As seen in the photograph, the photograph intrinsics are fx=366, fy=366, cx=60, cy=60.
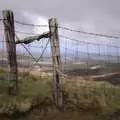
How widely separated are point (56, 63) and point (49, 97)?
41.0 inches

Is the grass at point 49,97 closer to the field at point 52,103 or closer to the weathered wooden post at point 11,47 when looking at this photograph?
the field at point 52,103

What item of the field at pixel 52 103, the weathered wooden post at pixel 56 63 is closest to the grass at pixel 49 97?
the field at pixel 52 103

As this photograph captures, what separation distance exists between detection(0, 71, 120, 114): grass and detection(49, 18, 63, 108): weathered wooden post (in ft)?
0.75

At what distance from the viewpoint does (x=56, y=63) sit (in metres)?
10.7

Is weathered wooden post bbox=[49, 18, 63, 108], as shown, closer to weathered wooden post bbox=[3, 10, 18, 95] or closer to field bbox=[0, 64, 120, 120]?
field bbox=[0, 64, 120, 120]

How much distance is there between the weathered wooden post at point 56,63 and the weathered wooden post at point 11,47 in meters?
1.13

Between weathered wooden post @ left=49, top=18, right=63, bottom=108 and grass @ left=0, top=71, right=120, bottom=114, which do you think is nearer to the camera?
grass @ left=0, top=71, right=120, bottom=114

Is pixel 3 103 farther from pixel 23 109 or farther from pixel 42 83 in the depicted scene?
pixel 42 83

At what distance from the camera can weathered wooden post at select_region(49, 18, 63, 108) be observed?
10594mm

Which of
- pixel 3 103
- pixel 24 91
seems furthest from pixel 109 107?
pixel 3 103

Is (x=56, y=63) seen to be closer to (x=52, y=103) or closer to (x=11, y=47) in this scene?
(x=52, y=103)

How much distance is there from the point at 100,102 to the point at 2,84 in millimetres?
3075

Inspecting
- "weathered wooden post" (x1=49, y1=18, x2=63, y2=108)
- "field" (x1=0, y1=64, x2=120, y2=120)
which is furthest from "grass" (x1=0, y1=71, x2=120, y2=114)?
"weathered wooden post" (x1=49, y1=18, x2=63, y2=108)

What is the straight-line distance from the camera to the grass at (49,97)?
9.97 m
